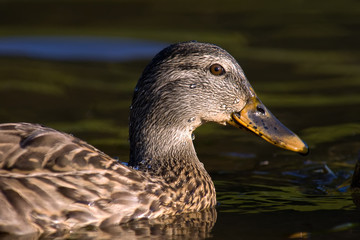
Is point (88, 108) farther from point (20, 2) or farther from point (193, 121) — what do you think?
point (20, 2)

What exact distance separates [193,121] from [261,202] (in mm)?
1031

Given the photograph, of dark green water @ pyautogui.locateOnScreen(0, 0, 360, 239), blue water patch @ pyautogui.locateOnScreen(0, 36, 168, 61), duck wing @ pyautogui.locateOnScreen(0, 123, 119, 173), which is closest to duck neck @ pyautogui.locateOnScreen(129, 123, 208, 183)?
dark green water @ pyautogui.locateOnScreen(0, 0, 360, 239)

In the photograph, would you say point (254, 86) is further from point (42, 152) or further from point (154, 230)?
point (42, 152)

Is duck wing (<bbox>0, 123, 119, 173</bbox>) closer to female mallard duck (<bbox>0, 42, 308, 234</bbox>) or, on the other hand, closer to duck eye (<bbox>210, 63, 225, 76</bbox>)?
female mallard duck (<bbox>0, 42, 308, 234</bbox>)

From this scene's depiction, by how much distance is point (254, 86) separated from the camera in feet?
43.1

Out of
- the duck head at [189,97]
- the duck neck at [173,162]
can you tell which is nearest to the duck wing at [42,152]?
the duck neck at [173,162]

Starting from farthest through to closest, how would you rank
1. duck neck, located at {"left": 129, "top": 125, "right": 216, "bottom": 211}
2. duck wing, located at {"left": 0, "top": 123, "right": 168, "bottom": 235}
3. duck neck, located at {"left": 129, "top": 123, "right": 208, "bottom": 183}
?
duck neck, located at {"left": 129, "top": 123, "right": 208, "bottom": 183} < duck neck, located at {"left": 129, "top": 125, "right": 216, "bottom": 211} < duck wing, located at {"left": 0, "top": 123, "right": 168, "bottom": 235}

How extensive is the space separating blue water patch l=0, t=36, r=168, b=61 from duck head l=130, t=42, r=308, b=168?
6742mm

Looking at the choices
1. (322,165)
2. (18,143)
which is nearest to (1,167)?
(18,143)

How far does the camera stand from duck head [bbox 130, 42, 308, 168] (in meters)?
8.15

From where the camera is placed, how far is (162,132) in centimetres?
820

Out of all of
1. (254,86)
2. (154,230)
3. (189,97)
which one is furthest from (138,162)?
(254,86)

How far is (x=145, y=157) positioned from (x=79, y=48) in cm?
791

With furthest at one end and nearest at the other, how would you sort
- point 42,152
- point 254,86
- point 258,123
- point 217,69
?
point 254,86 → point 258,123 → point 217,69 → point 42,152
